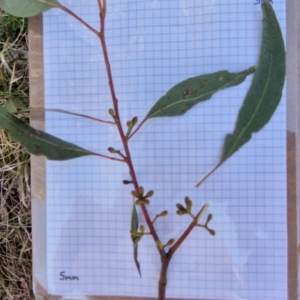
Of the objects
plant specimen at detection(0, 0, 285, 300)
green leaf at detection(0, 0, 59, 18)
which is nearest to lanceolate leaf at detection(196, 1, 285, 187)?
plant specimen at detection(0, 0, 285, 300)

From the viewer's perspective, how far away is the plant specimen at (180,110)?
0.61 metres

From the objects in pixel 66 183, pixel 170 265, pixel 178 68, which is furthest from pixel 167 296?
pixel 178 68

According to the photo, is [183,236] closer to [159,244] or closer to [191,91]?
[159,244]

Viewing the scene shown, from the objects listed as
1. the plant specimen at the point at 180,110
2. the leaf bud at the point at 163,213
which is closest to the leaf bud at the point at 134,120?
the plant specimen at the point at 180,110

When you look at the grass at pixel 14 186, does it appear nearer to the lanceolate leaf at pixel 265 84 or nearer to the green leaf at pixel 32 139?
the green leaf at pixel 32 139

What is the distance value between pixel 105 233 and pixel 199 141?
0.61ft

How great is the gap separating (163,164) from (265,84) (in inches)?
7.0

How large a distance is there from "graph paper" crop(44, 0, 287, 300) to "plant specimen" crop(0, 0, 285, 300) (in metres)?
0.03

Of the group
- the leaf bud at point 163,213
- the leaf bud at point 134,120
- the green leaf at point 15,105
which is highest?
the green leaf at point 15,105

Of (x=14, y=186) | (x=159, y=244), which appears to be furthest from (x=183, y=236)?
(x=14, y=186)

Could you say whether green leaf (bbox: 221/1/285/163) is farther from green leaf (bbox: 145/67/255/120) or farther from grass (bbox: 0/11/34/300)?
grass (bbox: 0/11/34/300)

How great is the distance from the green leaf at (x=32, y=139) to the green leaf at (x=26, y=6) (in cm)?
15

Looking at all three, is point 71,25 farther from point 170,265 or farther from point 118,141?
point 170,265

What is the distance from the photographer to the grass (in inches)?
29.1
